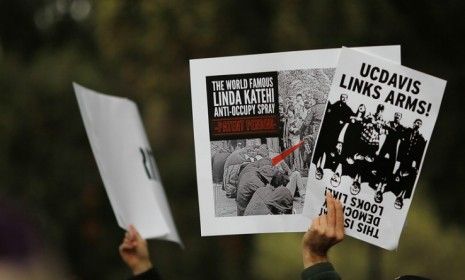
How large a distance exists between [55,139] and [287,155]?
3122 mm

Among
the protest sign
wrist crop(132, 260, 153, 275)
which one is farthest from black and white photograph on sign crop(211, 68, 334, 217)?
wrist crop(132, 260, 153, 275)

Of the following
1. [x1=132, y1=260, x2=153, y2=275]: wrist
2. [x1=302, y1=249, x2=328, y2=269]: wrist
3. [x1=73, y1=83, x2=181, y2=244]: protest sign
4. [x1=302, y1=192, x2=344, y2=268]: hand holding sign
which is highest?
[x1=73, y1=83, x2=181, y2=244]: protest sign

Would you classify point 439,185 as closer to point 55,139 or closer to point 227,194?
point 55,139

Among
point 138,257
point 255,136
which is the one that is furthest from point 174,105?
point 255,136

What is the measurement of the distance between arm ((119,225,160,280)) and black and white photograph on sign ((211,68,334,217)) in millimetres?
258

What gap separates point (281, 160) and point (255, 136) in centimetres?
4

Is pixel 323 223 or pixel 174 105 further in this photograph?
pixel 174 105

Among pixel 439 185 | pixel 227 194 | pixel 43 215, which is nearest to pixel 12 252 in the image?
pixel 227 194

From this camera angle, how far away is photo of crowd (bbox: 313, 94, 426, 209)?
850 millimetres

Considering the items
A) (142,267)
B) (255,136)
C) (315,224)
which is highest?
(255,136)

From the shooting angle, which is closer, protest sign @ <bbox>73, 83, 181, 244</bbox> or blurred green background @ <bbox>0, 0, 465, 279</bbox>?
protest sign @ <bbox>73, 83, 181, 244</bbox>

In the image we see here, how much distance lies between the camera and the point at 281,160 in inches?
35.3

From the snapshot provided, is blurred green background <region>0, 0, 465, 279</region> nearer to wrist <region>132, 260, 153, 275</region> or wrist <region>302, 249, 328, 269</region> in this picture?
wrist <region>132, 260, 153, 275</region>

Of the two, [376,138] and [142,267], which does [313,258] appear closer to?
[376,138]
